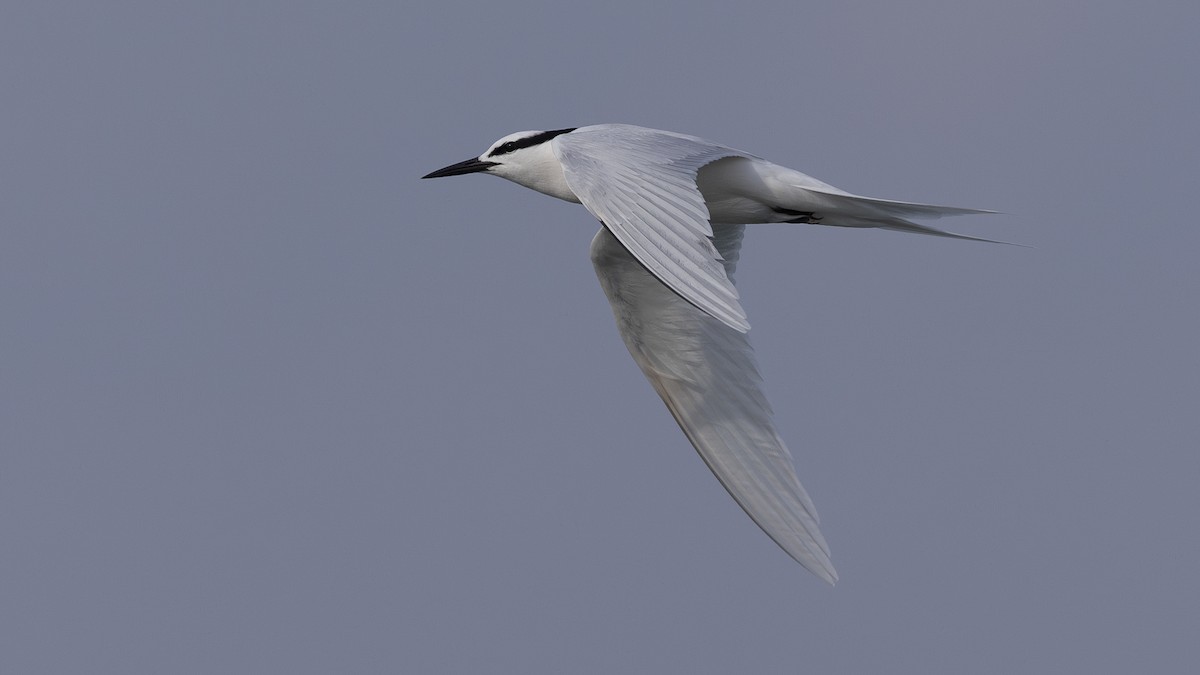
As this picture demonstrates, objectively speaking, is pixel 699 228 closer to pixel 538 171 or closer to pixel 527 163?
pixel 538 171

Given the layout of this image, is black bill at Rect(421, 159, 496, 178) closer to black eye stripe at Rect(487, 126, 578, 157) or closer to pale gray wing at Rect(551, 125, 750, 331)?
black eye stripe at Rect(487, 126, 578, 157)

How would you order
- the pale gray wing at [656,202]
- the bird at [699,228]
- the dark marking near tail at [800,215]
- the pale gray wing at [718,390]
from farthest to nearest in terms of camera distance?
the pale gray wing at [718,390] → the dark marking near tail at [800,215] → the bird at [699,228] → the pale gray wing at [656,202]

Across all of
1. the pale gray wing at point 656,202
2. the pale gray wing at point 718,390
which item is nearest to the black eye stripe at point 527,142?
the pale gray wing at point 718,390

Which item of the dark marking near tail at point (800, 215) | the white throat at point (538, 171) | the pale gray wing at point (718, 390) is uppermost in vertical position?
the white throat at point (538, 171)

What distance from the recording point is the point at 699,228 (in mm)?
8352

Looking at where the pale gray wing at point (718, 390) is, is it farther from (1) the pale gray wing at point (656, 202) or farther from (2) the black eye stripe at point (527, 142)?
(1) the pale gray wing at point (656, 202)

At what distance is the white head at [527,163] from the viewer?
11.5 meters

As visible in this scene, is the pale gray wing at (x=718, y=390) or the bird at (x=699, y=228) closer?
the bird at (x=699, y=228)

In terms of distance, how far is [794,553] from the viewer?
37.0 ft

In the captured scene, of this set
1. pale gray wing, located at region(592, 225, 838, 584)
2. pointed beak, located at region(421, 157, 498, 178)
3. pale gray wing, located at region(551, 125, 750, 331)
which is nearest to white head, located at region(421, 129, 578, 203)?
pointed beak, located at region(421, 157, 498, 178)

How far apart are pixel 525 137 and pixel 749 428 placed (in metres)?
2.72

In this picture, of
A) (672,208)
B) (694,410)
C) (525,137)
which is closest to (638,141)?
(672,208)

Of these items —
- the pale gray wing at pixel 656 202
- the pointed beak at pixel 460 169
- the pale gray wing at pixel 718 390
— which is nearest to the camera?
the pale gray wing at pixel 656 202

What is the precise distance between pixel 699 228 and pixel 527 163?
3550mm
